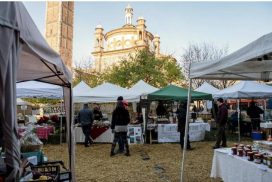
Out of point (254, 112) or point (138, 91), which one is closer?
point (138, 91)

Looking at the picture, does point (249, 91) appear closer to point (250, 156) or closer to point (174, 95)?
point (174, 95)

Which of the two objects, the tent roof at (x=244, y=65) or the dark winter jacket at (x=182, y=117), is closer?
the tent roof at (x=244, y=65)

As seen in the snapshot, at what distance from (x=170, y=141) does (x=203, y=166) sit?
17.2ft

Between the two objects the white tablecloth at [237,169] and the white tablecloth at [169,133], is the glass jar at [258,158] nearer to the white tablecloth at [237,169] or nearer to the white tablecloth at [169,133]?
the white tablecloth at [237,169]

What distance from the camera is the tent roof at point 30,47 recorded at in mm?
2166

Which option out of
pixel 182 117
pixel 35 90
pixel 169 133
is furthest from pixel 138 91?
pixel 35 90

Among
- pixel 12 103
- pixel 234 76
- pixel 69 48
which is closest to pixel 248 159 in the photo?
pixel 234 76

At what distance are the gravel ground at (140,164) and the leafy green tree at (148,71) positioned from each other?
70.0ft

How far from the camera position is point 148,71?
32.4m

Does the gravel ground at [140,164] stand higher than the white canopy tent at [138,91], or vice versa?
the white canopy tent at [138,91]

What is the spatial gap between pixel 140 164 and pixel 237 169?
11.8 ft

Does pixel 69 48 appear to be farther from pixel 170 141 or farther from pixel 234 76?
pixel 234 76

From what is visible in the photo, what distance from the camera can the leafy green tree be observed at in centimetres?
3238

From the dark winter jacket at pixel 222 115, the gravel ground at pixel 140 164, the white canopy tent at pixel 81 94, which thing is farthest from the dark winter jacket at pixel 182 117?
the white canopy tent at pixel 81 94
